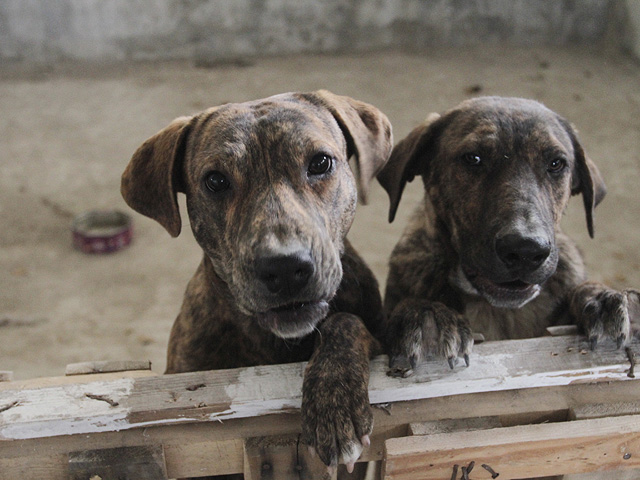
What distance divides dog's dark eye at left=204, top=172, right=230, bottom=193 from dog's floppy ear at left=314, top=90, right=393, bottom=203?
57 cm

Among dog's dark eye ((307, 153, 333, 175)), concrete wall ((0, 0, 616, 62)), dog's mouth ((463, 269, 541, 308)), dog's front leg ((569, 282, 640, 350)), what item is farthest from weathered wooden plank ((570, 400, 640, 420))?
concrete wall ((0, 0, 616, 62))

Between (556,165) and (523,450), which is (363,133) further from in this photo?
(523,450)

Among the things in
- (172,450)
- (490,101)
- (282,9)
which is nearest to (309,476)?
(172,450)

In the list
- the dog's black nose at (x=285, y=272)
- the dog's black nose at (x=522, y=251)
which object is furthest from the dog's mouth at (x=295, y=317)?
the dog's black nose at (x=522, y=251)

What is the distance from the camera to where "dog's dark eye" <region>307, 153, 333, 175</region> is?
267cm

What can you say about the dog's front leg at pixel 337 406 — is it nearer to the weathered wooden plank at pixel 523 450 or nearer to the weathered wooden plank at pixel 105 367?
the weathered wooden plank at pixel 523 450

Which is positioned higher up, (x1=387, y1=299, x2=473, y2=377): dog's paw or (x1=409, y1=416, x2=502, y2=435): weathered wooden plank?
(x1=387, y1=299, x2=473, y2=377): dog's paw

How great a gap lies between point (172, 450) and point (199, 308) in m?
0.96

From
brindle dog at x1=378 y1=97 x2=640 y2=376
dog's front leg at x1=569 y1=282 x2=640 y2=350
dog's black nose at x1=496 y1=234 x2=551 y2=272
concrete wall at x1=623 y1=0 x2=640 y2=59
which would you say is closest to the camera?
dog's front leg at x1=569 y1=282 x2=640 y2=350

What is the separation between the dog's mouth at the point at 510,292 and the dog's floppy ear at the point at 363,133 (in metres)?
0.64

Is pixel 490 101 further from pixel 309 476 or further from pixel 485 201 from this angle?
pixel 309 476

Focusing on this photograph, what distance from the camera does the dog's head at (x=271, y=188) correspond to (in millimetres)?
2367

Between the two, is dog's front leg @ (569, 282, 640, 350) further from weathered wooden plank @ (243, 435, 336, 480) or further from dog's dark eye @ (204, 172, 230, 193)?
dog's dark eye @ (204, 172, 230, 193)

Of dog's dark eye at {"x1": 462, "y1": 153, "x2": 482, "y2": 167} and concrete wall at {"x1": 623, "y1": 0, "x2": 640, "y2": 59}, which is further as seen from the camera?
concrete wall at {"x1": 623, "y1": 0, "x2": 640, "y2": 59}
